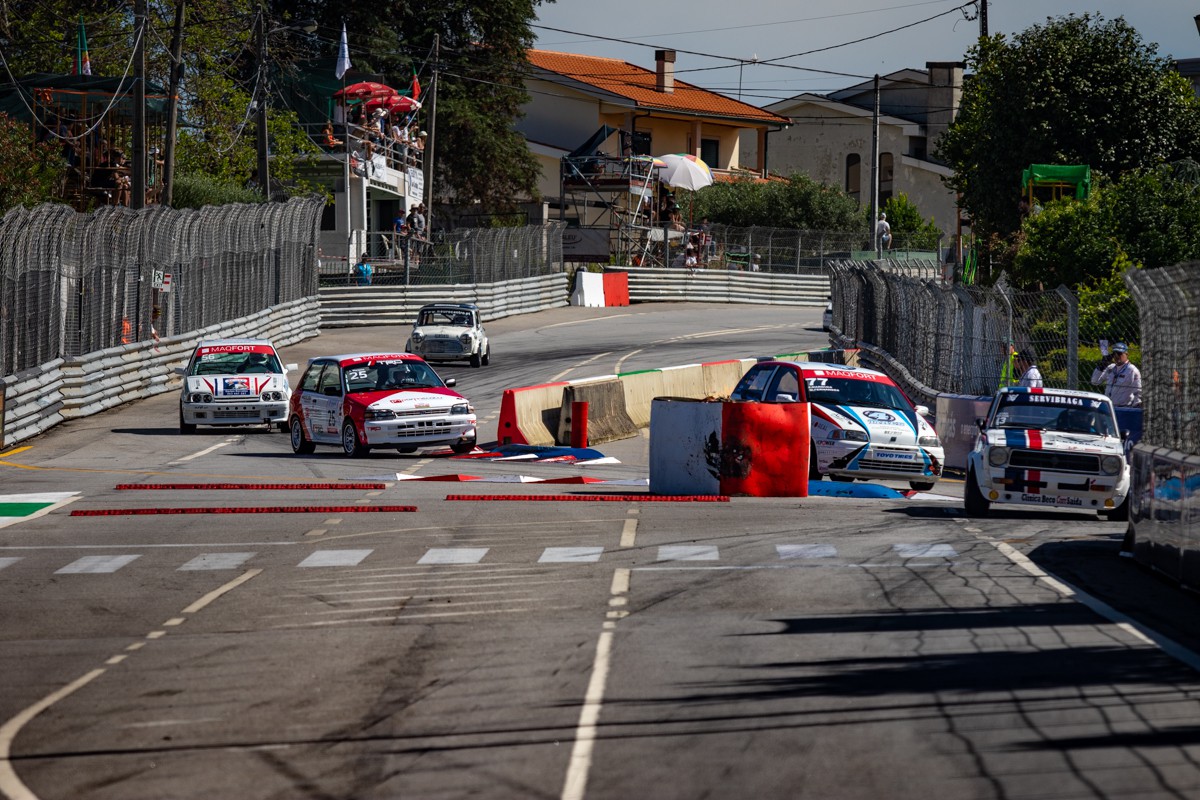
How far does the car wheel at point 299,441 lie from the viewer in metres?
24.5

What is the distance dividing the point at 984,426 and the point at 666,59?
72.5m

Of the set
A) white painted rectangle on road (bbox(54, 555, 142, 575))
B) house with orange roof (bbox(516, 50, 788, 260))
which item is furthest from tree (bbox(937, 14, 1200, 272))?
white painted rectangle on road (bbox(54, 555, 142, 575))

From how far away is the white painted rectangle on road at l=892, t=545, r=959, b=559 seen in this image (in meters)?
13.3

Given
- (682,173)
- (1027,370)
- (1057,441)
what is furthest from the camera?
(682,173)

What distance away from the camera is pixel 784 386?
21328mm

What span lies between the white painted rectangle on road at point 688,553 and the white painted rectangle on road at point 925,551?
1508 millimetres

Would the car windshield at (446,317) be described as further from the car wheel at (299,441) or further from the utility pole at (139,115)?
the car wheel at (299,441)

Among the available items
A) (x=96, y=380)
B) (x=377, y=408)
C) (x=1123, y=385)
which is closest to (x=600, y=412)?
(x=377, y=408)

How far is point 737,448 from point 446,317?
2480 cm

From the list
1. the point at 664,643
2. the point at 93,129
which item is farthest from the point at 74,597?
the point at 93,129

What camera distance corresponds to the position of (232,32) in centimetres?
6631

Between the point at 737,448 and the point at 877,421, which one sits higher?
the point at 877,421

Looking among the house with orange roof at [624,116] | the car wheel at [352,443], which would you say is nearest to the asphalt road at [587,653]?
the car wheel at [352,443]

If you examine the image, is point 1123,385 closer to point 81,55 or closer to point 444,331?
point 444,331
